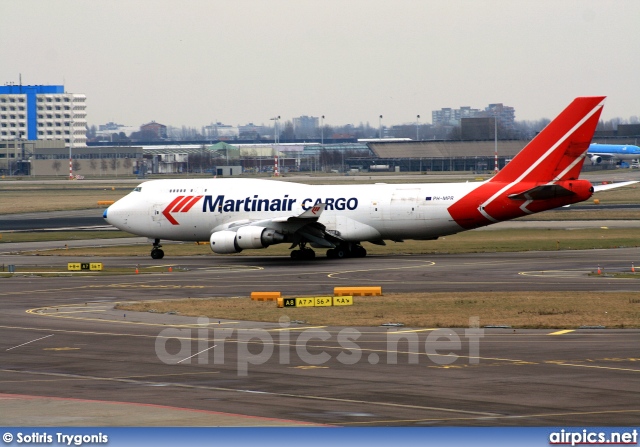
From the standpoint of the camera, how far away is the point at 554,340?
2806 cm

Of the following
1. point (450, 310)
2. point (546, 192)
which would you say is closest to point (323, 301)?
point (450, 310)

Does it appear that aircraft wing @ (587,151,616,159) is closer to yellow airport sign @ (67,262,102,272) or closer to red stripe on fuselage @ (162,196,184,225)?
red stripe on fuselage @ (162,196,184,225)

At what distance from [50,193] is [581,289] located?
379ft

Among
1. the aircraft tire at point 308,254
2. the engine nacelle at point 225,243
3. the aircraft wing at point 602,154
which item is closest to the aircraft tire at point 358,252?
the aircraft tire at point 308,254

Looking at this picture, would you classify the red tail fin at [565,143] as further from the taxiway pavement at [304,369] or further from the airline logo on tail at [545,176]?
the taxiway pavement at [304,369]

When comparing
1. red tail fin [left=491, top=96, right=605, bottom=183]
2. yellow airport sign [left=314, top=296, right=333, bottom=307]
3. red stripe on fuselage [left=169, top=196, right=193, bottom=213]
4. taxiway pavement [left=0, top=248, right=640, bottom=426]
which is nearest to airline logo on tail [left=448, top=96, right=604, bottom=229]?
red tail fin [left=491, top=96, right=605, bottom=183]

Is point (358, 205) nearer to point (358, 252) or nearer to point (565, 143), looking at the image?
point (358, 252)

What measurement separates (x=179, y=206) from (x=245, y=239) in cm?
741

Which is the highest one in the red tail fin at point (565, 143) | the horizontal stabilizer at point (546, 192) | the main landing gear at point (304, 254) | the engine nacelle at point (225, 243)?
the red tail fin at point (565, 143)

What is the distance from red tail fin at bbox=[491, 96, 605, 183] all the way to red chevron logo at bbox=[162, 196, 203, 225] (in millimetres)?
20473

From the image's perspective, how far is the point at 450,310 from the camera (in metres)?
34.6

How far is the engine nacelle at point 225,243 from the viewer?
56.6 meters

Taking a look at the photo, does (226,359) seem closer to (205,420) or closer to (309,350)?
(309,350)

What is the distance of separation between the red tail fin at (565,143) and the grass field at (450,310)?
55.0 ft
